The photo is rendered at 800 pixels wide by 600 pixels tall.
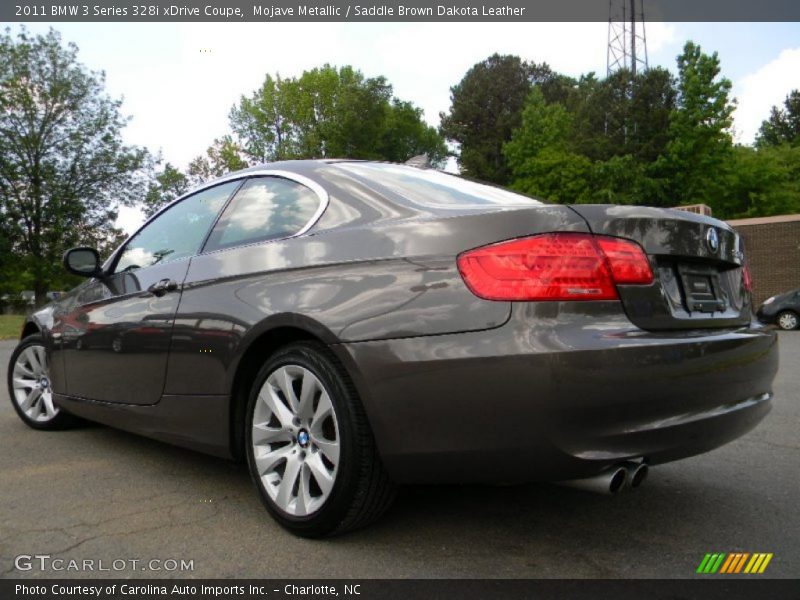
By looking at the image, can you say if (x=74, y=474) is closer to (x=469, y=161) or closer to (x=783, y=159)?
(x=783, y=159)

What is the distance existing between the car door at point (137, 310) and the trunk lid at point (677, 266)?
6.43 feet

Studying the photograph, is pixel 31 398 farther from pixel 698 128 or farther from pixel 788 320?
pixel 698 128

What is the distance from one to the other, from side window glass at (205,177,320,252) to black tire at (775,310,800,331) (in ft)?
61.3

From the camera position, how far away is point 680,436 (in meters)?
2.28

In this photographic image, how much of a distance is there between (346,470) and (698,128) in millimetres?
30502

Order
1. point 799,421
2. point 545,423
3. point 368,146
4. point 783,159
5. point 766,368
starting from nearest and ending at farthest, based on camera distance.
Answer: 1. point 545,423
2. point 766,368
3. point 799,421
4. point 783,159
5. point 368,146

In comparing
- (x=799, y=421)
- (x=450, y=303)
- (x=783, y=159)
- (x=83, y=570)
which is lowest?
(x=799, y=421)

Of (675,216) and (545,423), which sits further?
(675,216)

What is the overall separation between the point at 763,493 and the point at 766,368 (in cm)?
78

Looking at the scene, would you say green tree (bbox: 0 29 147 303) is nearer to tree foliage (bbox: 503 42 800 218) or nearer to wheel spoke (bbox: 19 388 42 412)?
tree foliage (bbox: 503 42 800 218)

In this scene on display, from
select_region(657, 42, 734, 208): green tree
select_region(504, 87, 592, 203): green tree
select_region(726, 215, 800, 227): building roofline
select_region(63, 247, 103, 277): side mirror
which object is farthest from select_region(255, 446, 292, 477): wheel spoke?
select_region(504, 87, 592, 203): green tree

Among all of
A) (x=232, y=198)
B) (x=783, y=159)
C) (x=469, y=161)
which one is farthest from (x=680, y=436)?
(x=469, y=161)

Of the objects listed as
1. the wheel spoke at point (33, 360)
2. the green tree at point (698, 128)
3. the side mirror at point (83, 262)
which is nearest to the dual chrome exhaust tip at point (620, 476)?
the side mirror at point (83, 262)

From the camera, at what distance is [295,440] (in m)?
2.71
